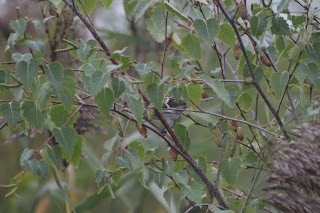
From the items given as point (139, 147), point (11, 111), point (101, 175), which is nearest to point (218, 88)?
point (139, 147)

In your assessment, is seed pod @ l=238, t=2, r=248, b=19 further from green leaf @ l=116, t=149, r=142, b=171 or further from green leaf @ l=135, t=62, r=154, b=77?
green leaf @ l=116, t=149, r=142, b=171

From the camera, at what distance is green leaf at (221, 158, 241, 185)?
1.89 metres

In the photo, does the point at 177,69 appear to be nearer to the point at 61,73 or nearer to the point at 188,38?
the point at 188,38

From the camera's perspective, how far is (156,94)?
1657 millimetres

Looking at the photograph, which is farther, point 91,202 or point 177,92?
point 91,202

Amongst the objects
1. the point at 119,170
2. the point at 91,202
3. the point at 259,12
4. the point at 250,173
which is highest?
the point at 259,12

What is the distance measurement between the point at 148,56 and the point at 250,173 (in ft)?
3.26

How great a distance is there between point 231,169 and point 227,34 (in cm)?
39

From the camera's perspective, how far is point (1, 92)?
1.71m

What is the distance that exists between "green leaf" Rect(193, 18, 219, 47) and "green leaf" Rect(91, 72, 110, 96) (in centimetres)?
28

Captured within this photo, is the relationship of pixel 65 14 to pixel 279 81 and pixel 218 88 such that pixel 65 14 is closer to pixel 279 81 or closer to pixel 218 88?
pixel 218 88

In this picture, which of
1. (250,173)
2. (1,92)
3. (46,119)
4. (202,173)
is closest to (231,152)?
(202,173)

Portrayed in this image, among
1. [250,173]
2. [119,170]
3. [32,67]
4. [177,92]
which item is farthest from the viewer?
[250,173]

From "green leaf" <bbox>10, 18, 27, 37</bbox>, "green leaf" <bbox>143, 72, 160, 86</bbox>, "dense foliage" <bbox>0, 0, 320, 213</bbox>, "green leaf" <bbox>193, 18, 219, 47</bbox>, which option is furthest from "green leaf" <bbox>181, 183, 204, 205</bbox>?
"green leaf" <bbox>10, 18, 27, 37</bbox>
